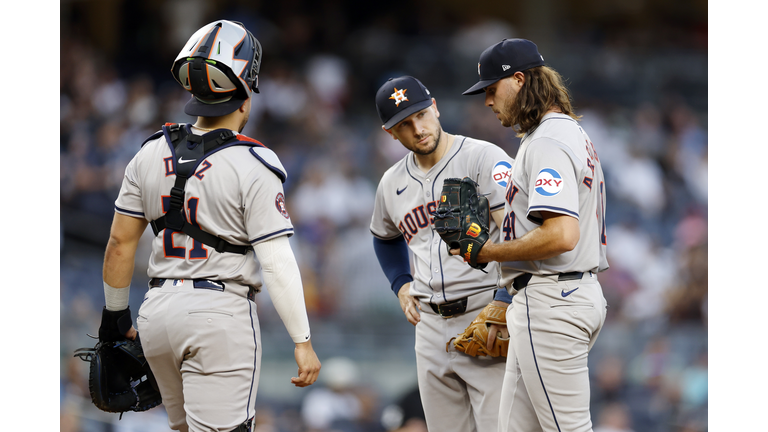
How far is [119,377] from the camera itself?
3037mm

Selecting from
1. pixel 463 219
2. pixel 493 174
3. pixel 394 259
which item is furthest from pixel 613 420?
pixel 463 219

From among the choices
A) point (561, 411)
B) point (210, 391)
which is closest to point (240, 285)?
point (210, 391)

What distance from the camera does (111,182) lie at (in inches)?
324

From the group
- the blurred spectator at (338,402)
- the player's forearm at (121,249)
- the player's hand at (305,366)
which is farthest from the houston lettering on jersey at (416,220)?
the blurred spectator at (338,402)

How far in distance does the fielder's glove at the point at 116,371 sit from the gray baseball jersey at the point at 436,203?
4.52 ft

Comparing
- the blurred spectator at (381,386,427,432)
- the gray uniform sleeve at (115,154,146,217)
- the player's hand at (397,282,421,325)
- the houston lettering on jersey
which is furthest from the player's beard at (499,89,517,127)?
the blurred spectator at (381,386,427,432)

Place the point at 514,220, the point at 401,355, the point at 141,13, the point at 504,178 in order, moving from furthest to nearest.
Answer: the point at 141,13 < the point at 401,355 < the point at 504,178 < the point at 514,220

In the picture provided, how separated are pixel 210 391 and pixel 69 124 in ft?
25.9

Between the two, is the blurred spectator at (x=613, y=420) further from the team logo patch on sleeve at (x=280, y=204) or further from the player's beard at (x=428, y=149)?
the team logo patch on sleeve at (x=280, y=204)

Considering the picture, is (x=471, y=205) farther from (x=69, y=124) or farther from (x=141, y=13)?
(x=141, y=13)

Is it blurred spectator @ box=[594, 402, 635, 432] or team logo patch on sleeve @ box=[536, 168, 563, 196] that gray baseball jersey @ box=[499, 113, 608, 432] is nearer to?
team logo patch on sleeve @ box=[536, 168, 563, 196]

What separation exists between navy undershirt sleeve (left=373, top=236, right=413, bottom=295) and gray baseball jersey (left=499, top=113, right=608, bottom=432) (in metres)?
1.07

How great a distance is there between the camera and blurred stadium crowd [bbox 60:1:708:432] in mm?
6949

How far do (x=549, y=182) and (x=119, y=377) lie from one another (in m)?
2.04
